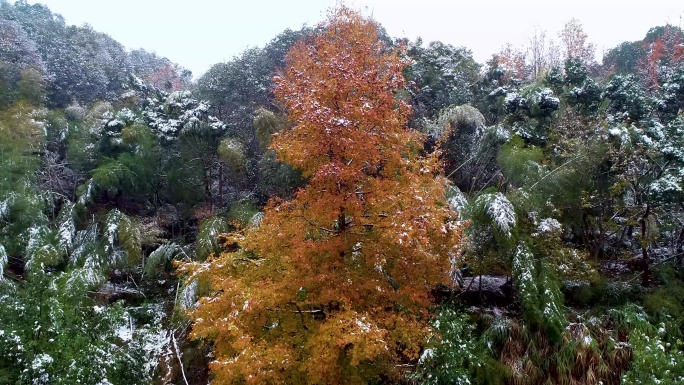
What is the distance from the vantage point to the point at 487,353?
10.0 metres

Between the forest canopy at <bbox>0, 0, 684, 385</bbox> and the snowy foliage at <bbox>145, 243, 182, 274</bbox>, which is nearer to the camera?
the forest canopy at <bbox>0, 0, 684, 385</bbox>

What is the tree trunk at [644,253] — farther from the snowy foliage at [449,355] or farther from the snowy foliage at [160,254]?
the snowy foliage at [160,254]

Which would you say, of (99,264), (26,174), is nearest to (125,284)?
(99,264)

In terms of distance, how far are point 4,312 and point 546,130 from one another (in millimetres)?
15599

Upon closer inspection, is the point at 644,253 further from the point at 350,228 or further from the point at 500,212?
the point at 350,228

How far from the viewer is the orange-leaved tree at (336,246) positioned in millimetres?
6691

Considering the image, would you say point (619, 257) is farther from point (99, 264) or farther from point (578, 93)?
point (99, 264)

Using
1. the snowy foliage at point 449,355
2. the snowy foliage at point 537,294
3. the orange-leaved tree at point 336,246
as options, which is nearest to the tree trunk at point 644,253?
the snowy foliage at point 537,294

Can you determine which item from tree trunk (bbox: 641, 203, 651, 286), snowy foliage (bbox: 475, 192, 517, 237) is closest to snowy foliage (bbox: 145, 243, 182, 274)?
snowy foliage (bbox: 475, 192, 517, 237)

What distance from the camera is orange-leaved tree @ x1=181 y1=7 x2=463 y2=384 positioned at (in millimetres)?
6691

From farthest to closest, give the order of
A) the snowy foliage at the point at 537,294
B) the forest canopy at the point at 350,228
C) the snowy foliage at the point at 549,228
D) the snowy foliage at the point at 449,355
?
the snowy foliage at the point at 549,228
the snowy foliage at the point at 537,294
the snowy foliage at the point at 449,355
the forest canopy at the point at 350,228

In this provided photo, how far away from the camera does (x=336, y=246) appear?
284 inches

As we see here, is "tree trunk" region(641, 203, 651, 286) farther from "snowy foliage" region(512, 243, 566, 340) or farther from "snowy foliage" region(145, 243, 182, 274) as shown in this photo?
"snowy foliage" region(145, 243, 182, 274)

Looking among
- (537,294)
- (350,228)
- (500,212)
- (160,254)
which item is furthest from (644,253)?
(160,254)
